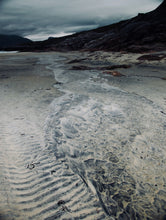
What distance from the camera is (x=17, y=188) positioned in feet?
9.93

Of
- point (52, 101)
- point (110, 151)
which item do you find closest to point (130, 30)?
point (52, 101)

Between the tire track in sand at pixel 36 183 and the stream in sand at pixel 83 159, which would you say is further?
the stream in sand at pixel 83 159

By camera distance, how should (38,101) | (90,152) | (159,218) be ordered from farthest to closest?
1. (38,101)
2. (90,152)
3. (159,218)

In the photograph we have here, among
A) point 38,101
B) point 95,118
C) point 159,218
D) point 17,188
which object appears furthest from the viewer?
point 38,101

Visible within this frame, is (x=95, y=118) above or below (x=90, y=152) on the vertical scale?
above

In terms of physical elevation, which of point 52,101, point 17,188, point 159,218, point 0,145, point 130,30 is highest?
point 130,30

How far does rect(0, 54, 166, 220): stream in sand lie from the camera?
2795 millimetres

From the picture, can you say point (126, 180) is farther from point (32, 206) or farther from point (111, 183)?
point (32, 206)

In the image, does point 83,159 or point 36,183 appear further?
point 83,159

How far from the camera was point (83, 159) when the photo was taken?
398 cm

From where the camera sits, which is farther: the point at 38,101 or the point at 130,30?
the point at 130,30

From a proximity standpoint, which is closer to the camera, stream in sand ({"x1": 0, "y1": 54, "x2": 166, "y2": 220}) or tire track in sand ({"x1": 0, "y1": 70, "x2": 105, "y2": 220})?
tire track in sand ({"x1": 0, "y1": 70, "x2": 105, "y2": 220})

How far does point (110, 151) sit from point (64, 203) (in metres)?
1.95

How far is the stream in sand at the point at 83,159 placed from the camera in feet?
9.17
